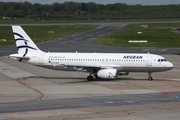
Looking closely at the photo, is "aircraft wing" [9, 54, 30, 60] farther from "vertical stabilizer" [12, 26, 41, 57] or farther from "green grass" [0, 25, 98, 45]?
"green grass" [0, 25, 98, 45]

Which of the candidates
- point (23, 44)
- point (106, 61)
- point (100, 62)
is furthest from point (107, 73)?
point (23, 44)

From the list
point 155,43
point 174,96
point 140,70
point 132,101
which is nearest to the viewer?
point 132,101

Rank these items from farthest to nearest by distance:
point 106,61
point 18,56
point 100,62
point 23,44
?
point 23,44, point 18,56, point 100,62, point 106,61

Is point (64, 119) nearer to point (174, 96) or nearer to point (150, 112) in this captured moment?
point (150, 112)

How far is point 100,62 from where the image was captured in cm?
5712

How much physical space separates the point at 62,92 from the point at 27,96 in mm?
4185

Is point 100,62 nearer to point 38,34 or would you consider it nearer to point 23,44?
point 23,44

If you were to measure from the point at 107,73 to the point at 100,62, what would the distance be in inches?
83.0

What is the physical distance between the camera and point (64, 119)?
1335 inches

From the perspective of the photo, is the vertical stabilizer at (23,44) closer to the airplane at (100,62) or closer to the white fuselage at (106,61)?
the airplane at (100,62)

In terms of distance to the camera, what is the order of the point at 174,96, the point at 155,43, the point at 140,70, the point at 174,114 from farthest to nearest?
the point at 155,43 < the point at 140,70 < the point at 174,96 < the point at 174,114

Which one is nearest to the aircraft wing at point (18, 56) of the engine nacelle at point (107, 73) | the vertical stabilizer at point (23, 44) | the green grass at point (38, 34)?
the vertical stabilizer at point (23, 44)

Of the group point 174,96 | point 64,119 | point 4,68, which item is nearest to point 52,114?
point 64,119

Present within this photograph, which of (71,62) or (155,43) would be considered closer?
(71,62)
